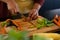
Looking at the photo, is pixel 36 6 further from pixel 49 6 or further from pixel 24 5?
pixel 49 6

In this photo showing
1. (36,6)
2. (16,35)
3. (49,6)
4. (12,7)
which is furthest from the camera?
(49,6)

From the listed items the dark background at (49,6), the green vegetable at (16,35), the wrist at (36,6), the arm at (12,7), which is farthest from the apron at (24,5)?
the green vegetable at (16,35)

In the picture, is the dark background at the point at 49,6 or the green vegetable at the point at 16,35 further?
the dark background at the point at 49,6

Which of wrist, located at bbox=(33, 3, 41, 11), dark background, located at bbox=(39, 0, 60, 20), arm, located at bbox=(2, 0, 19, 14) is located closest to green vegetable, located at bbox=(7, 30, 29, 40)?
arm, located at bbox=(2, 0, 19, 14)

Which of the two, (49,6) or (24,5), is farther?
(49,6)

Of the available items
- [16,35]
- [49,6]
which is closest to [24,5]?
[49,6]

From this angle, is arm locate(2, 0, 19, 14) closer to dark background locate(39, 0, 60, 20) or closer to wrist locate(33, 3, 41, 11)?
wrist locate(33, 3, 41, 11)

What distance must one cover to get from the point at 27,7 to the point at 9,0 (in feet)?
0.90

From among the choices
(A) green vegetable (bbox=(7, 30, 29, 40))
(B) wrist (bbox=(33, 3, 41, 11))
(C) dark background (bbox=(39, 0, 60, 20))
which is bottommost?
(C) dark background (bbox=(39, 0, 60, 20))

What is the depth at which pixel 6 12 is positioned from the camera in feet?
5.20

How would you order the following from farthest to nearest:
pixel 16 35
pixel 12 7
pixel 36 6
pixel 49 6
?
pixel 49 6 < pixel 36 6 < pixel 12 7 < pixel 16 35

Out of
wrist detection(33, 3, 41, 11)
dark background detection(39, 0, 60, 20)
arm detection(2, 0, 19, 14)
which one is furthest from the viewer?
dark background detection(39, 0, 60, 20)

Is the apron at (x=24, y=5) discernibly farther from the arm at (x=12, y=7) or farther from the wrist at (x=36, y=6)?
the arm at (x=12, y=7)

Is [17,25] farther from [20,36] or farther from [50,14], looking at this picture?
[50,14]
